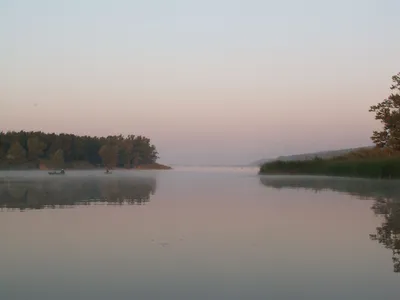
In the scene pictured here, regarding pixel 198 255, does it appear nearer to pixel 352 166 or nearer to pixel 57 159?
pixel 352 166

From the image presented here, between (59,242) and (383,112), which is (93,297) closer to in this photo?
(59,242)

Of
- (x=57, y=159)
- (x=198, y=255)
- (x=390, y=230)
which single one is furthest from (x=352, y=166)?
(x=57, y=159)

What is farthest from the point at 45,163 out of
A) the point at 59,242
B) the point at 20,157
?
the point at 59,242

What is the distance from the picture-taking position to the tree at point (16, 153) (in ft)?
304

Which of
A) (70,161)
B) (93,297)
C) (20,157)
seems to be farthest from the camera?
(70,161)

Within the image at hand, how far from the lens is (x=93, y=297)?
5066mm

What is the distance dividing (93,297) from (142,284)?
0.70 m

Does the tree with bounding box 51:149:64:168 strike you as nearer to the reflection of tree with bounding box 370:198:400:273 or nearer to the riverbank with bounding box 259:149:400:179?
the riverbank with bounding box 259:149:400:179

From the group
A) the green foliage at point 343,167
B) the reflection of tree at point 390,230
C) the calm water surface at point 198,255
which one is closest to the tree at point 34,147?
the green foliage at point 343,167

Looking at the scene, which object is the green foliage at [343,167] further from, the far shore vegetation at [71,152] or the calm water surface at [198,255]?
the far shore vegetation at [71,152]

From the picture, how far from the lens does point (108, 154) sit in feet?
359

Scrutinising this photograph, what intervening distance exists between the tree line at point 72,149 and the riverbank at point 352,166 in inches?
2310

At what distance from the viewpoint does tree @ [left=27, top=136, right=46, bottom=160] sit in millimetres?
96562

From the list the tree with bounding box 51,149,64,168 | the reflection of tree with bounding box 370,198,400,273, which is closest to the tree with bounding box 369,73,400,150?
the reflection of tree with bounding box 370,198,400,273
